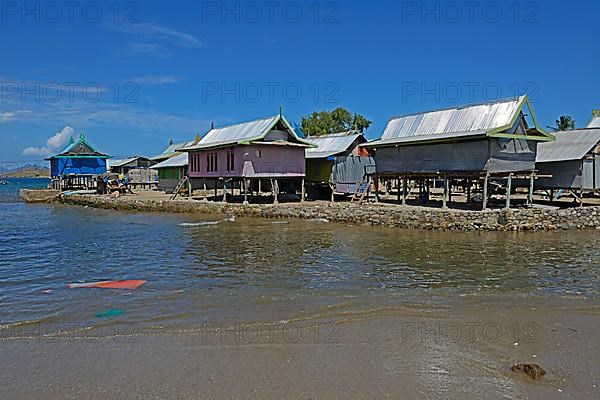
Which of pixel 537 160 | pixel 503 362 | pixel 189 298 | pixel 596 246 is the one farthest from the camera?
pixel 537 160

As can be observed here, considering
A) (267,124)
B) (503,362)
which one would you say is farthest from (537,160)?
(503,362)

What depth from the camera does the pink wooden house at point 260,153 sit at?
28547 mm

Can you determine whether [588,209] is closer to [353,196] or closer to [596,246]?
[596,246]

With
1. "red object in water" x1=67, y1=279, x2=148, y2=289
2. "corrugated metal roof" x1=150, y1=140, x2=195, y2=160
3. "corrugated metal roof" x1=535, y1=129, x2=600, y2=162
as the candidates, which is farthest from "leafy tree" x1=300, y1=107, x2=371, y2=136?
"red object in water" x1=67, y1=279, x2=148, y2=289

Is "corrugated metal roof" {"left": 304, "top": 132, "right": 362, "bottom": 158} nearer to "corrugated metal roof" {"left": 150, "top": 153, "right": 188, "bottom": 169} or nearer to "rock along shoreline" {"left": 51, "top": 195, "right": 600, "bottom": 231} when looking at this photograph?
"rock along shoreline" {"left": 51, "top": 195, "right": 600, "bottom": 231}

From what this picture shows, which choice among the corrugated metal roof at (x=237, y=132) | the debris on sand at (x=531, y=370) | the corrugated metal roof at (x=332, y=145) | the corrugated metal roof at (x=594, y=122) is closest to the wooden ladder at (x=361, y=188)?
the corrugated metal roof at (x=332, y=145)

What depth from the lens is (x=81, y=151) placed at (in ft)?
148

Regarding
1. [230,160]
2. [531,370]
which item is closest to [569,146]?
[230,160]

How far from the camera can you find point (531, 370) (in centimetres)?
634

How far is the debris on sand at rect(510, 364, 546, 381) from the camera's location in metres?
6.23

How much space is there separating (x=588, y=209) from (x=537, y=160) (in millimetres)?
4394

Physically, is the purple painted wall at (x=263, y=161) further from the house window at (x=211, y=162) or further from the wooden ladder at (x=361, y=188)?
the wooden ladder at (x=361, y=188)

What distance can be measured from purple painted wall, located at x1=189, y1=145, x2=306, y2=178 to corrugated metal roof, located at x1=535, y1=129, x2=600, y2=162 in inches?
539

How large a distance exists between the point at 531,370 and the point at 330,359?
2.70m
